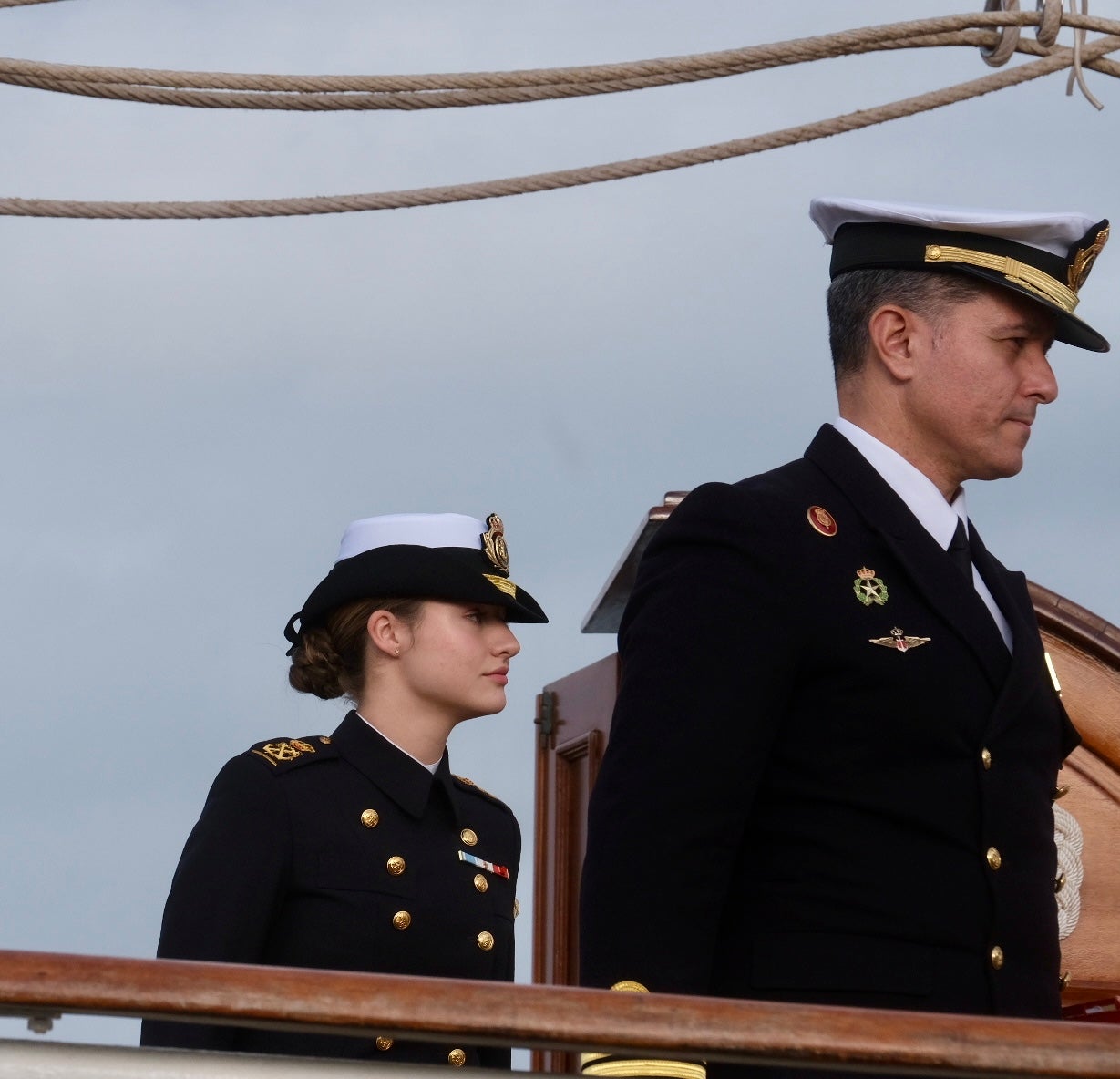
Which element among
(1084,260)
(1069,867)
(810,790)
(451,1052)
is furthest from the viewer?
(1069,867)

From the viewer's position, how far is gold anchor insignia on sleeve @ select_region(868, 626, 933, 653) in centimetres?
260

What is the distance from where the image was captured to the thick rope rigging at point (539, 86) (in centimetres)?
309

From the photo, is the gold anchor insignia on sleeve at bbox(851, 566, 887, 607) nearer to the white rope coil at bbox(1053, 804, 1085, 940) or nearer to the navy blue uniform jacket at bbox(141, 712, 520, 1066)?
the navy blue uniform jacket at bbox(141, 712, 520, 1066)

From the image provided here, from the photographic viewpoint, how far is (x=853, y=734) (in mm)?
2543

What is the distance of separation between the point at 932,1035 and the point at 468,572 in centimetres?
205

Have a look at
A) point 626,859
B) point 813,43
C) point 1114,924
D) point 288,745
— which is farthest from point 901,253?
point 1114,924

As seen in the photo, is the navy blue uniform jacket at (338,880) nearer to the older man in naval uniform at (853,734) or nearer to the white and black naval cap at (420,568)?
the white and black naval cap at (420,568)

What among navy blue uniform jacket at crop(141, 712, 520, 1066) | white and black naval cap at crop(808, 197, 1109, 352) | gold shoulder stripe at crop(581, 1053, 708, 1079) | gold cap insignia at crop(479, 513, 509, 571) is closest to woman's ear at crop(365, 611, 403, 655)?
navy blue uniform jacket at crop(141, 712, 520, 1066)

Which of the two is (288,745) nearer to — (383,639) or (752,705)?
(383,639)

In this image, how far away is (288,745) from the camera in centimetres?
356

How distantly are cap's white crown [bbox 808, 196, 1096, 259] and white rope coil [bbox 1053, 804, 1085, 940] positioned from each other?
1676 millimetres

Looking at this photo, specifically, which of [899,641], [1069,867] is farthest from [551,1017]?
[1069,867]

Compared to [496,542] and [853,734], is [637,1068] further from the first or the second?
[496,542]

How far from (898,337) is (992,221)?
0.22m
